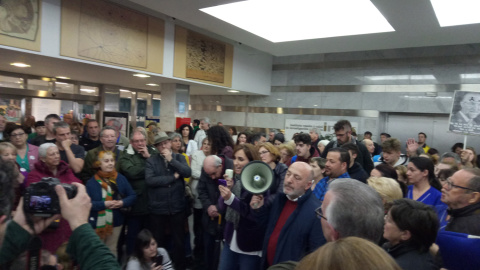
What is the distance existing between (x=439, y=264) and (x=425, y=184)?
1554 millimetres

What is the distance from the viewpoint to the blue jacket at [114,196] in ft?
10.4

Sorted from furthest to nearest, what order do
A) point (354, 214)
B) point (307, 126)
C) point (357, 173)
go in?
point (307, 126)
point (357, 173)
point (354, 214)

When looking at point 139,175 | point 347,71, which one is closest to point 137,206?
point 139,175

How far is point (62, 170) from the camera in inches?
127

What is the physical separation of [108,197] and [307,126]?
8772mm

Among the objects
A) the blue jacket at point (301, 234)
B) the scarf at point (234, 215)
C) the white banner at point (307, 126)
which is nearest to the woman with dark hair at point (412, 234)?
the blue jacket at point (301, 234)

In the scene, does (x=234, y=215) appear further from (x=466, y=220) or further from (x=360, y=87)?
(x=360, y=87)

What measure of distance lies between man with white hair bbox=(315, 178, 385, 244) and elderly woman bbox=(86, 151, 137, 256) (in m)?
2.52

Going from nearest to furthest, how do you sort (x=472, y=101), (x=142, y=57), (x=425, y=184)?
(x=425, y=184) < (x=472, y=101) < (x=142, y=57)

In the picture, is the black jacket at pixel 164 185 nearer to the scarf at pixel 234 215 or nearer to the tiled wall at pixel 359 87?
the scarf at pixel 234 215

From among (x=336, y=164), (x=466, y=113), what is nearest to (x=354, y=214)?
(x=336, y=164)

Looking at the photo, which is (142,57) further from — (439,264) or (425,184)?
(439,264)

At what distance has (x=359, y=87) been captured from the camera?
35.2 feet

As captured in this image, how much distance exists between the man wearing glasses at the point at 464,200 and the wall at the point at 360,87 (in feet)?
27.8
